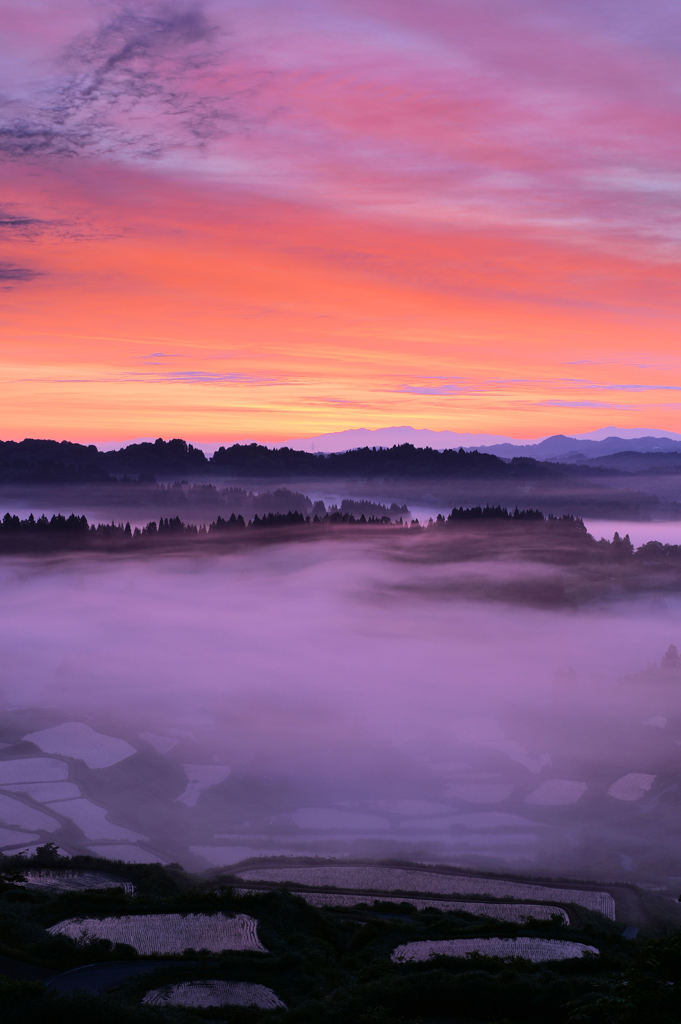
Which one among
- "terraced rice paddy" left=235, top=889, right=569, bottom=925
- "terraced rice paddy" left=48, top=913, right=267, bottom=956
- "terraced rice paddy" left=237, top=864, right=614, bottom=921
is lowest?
"terraced rice paddy" left=237, top=864, right=614, bottom=921

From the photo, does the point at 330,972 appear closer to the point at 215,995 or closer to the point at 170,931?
the point at 215,995

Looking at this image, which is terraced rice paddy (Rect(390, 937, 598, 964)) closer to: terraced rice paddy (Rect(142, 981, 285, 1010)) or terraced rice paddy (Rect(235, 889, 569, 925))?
terraced rice paddy (Rect(142, 981, 285, 1010))

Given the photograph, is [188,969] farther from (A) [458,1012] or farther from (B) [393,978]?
(A) [458,1012]

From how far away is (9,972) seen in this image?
2702 inches

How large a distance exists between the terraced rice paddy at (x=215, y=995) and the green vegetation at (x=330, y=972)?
871 mm

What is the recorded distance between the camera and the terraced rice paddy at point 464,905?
126100mm

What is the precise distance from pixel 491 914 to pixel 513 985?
234 ft

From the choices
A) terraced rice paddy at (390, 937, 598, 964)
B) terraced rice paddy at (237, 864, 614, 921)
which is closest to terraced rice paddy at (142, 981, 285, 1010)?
terraced rice paddy at (390, 937, 598, 964)

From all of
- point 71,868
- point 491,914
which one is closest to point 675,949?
point 491,914

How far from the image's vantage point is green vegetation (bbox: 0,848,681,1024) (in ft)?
186

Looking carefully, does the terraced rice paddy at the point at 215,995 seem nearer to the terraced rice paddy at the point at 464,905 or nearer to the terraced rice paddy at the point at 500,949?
the terraced rice paddy at the point at 500,949

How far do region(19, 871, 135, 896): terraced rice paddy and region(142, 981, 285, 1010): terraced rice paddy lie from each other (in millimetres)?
50977

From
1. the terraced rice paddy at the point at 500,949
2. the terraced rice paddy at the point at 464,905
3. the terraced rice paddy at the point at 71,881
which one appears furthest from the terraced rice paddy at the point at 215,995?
the terraced rice paddy at the point at 71,881

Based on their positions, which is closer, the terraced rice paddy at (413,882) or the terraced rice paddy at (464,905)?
the terraced rice paddy at (464,905)
